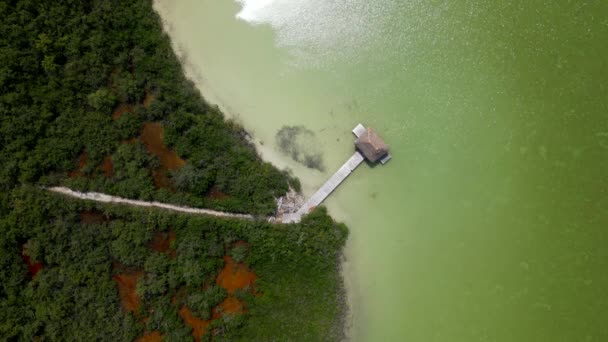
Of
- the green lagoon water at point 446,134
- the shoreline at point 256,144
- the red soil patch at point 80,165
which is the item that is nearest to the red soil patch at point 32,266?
the red soil patch at point 80,165

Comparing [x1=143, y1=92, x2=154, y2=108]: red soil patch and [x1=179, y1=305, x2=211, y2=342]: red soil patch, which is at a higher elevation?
[x1=143, y1=92, x2=154, y2=108]: red soil patch

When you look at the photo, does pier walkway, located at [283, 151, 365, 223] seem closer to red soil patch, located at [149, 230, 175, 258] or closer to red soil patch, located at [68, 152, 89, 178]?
red soil patch, located at [149, 230, 175, 258]

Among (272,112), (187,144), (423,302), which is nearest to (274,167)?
(272,112)

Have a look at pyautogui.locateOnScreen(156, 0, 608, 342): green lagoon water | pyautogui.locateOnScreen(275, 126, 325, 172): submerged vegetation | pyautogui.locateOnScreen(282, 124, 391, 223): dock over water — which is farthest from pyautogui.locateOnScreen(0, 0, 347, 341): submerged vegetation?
pyautogui.locateOnScreen(156, 0, 608, 342): green lagoon water

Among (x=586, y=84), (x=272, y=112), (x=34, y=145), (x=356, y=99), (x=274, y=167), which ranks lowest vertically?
(x=34, y=145)

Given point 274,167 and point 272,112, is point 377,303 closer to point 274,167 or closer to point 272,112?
point 274,167

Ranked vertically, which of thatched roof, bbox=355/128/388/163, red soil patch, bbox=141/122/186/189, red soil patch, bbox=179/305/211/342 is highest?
thatched roof, bbox=355/128/388/163

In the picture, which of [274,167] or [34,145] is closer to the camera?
[34,145]
